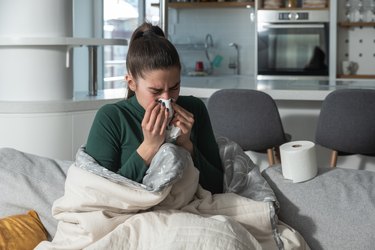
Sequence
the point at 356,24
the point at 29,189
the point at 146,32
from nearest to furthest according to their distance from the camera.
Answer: the point at 146,32 → the point at 29,189 → the point at 356,24

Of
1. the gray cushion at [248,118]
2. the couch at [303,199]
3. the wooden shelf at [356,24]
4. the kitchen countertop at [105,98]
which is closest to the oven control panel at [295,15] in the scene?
the wooden shelf at [356,24]

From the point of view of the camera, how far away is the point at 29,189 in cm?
228

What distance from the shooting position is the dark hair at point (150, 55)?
1.92m

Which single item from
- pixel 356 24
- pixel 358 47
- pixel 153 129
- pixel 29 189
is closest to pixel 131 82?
pixel 153 129

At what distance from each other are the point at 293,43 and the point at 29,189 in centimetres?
471

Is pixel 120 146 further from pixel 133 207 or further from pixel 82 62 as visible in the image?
pixel 82 62

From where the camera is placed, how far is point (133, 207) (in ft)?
6.09

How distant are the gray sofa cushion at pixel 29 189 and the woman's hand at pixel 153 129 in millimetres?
535

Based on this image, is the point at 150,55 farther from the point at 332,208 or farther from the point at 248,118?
the point at 248,118

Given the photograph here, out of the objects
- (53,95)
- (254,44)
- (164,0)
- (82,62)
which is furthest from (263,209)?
(254,44)

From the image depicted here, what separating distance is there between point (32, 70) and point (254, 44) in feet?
11.9

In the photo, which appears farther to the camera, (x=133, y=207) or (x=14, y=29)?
(x=14, y=29)

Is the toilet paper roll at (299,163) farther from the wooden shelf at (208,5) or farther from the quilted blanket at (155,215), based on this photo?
the wooden shelf at (208,5)

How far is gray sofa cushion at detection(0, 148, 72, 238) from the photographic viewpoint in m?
2.27
